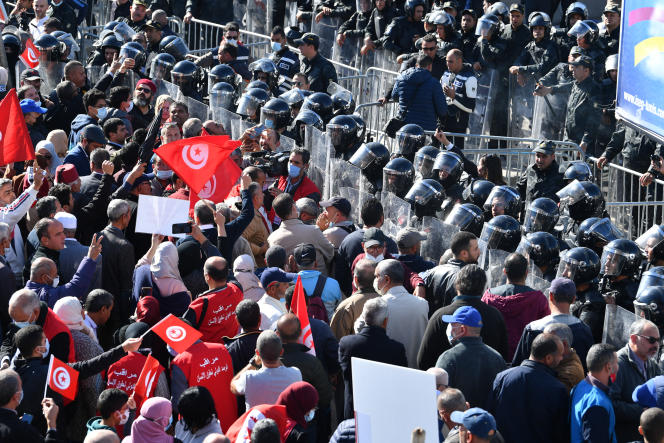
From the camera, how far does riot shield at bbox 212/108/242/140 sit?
587 inches

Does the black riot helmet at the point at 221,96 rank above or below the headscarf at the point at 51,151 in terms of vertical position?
above

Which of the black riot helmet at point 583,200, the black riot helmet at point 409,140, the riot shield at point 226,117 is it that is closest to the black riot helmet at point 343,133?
the black riot helmet at point 409,140

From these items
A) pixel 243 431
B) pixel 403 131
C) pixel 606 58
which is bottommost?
pixel 243 431

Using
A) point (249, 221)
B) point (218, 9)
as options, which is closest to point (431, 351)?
point (249, 221)

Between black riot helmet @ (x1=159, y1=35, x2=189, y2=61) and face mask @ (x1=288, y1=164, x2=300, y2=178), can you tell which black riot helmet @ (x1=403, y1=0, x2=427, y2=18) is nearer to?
black riot helmet @ (x1=159, y1=35, x2=189, y2=61)

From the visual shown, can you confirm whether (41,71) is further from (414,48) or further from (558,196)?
(558,196)

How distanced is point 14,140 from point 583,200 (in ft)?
17.6

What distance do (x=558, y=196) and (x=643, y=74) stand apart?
6.57 feet

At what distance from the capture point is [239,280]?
32.1 ft

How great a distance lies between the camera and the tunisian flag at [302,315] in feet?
27.8

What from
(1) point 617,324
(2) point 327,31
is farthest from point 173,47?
(1) point 617,324

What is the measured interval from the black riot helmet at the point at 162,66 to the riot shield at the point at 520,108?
444cm

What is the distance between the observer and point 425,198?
11695 mm

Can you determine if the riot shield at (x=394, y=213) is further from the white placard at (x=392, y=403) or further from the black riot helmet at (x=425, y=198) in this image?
the white placard at (x=392, y=403)
